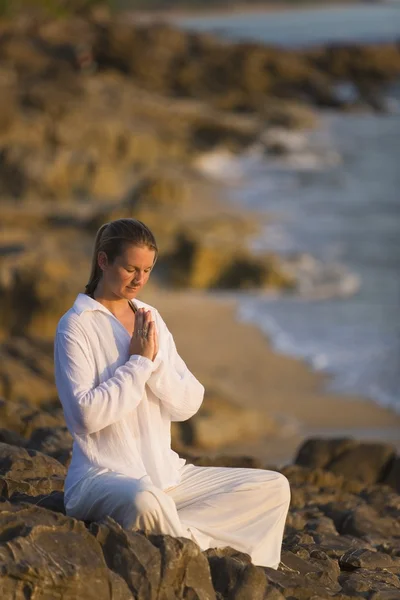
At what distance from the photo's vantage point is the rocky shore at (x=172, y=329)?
4395 mm

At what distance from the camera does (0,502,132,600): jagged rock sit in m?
4.14

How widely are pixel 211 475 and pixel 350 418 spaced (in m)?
7.14

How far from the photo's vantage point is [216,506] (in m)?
4.77

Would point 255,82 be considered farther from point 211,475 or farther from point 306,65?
point 211,475

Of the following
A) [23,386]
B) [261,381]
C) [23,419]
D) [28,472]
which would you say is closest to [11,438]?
[23,419]

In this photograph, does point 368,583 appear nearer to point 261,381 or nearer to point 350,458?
point 350,458

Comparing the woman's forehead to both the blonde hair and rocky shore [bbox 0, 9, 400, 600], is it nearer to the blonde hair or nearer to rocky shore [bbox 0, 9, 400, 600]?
the blonde hair

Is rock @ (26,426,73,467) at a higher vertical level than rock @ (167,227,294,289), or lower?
lower

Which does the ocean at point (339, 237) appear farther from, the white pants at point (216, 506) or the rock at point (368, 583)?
the white pants at point (216, 506)

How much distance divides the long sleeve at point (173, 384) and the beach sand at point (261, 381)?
5339 mm

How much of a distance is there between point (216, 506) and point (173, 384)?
1.51ft

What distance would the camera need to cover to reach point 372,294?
59.8 feet

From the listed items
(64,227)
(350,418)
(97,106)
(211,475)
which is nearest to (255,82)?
(97,106)

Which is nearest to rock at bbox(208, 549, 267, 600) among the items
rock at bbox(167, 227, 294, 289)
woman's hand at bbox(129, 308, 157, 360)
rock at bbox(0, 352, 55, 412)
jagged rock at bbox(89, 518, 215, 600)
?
jagged rock at bbox(89, 518, 215, 600)
